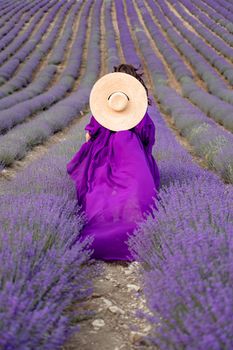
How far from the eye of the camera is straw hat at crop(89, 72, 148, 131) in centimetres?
376

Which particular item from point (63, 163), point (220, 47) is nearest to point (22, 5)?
point (220, 47)

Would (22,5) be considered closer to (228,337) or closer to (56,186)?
(56,186)

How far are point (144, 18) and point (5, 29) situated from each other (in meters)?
6.57

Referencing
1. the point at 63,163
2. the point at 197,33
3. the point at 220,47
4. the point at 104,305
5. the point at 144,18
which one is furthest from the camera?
the point at 144,18

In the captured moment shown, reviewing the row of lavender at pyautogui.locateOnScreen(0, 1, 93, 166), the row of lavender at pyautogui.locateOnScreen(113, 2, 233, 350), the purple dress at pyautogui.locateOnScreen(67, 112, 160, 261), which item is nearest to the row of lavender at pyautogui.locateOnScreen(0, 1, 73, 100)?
the row of lavender at pyautogui.locateOnScreen(0, 1, 93, 166)

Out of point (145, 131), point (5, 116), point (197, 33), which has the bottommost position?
point (197, 33)

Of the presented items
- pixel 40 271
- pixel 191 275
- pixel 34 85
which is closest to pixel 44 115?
pixel 34 85

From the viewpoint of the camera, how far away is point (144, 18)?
84.0 feet

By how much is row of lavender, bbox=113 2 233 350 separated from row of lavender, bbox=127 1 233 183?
8.26 feet

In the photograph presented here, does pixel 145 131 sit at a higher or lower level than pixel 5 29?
higher

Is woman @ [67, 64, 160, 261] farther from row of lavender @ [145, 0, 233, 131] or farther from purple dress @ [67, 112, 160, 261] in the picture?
row of lavender @ [145, 0, 233, 131]

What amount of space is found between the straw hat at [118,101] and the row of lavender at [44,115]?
9.47 feet

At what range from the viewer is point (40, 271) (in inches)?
87.7

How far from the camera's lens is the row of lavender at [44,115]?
23.7 feet
